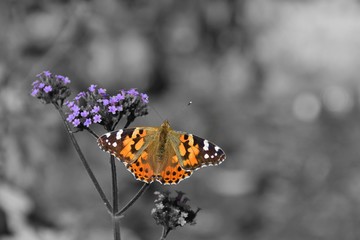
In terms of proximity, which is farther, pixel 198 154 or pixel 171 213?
pixel 171 213

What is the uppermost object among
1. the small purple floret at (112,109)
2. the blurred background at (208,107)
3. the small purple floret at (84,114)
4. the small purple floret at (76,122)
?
the blurred background at (208,107)

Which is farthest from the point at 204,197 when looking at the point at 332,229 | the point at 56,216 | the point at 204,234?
the point at 56,216

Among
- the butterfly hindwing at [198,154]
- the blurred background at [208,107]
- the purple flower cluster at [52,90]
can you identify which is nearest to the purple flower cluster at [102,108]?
the purple flower cluster at [52,90]

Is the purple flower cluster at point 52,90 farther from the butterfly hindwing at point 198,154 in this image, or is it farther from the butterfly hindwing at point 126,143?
the butterfly hindwing at point 198,154

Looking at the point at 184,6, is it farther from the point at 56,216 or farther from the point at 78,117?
the point at 78,117

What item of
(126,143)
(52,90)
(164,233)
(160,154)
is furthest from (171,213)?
(52,90)

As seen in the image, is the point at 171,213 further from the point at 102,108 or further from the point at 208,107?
the point at 208,107

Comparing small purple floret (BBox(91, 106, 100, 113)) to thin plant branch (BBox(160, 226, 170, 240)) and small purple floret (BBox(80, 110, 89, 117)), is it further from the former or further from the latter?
thin plant branch (BBox(160, 226, 170, 240))

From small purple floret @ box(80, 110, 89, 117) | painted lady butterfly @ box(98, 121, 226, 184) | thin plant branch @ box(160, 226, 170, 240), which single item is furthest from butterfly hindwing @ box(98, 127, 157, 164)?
thin plant branch @ box(160, 226, 170, 240)
